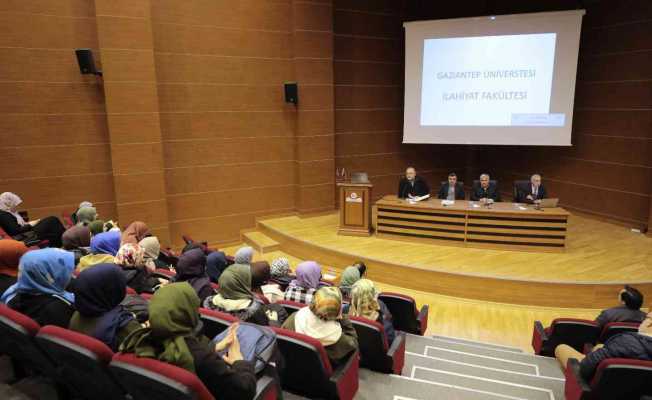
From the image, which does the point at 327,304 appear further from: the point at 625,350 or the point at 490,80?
the point at 490,80

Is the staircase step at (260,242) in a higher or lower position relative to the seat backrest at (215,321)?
lower

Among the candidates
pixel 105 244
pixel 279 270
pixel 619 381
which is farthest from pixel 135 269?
pixel 619 381

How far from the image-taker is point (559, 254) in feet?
18.7

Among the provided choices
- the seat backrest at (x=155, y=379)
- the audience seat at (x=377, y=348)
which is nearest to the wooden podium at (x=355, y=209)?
the audience seat at (x=377, y=348)

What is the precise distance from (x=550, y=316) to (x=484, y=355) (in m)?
1.73

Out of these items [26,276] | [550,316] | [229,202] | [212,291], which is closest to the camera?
[26,276]

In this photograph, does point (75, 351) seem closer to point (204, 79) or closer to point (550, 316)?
point (550, 316)

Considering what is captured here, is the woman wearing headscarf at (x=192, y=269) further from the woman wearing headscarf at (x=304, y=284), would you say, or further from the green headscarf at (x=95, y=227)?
the green headscarf at (x=95, y=227)

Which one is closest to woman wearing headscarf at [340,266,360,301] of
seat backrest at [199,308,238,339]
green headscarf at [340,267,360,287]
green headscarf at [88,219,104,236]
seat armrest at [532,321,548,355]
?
green headscarf at [340,267,360,287]

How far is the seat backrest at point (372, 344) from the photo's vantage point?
2.64 m

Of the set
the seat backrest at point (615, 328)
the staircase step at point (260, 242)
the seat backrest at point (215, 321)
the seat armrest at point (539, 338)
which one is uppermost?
the seat backrest at point (215, 321)

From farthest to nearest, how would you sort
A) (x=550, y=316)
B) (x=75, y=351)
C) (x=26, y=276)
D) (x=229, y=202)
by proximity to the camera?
(x=229, y=202) → (x=550, y=316) → (x=26, y=276) → (x=75, y=351)

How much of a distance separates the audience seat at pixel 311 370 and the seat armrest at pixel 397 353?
46 cm

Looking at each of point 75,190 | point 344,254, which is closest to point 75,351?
point 344,254
